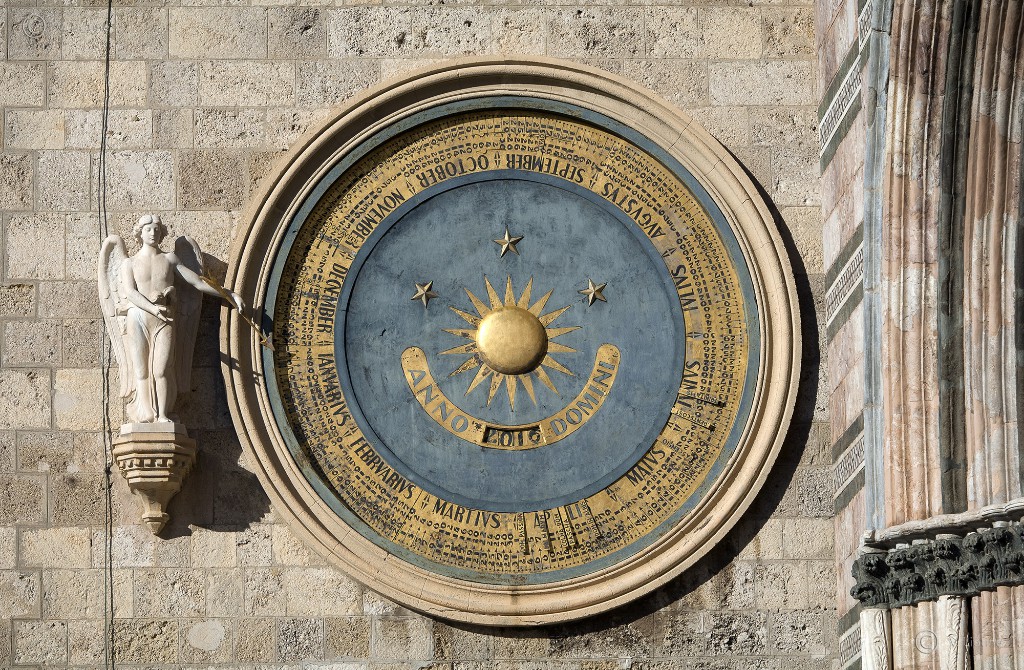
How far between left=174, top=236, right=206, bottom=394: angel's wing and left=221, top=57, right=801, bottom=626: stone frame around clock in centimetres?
14

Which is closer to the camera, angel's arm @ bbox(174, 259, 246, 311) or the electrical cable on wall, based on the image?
the electrical cable on wall

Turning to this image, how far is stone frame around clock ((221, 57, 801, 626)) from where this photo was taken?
1037 cm

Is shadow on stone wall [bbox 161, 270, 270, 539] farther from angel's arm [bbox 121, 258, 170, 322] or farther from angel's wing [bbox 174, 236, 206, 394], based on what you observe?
angel's arm [bbox 121, 258, 170, 322]

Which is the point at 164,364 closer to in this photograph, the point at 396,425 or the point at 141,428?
the point at 141,428

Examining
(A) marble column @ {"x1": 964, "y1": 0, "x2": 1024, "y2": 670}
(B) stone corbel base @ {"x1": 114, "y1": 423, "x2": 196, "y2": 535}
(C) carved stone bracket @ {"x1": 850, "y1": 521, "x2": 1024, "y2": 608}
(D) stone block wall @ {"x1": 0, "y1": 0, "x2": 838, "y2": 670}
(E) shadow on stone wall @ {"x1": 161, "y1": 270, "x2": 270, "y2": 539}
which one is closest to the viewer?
(C) carved stone bracket @ {"x1": 850, "y1": 521, "x2": 1024, "y2": 608}

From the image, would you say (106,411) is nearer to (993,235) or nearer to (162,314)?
(162,314)

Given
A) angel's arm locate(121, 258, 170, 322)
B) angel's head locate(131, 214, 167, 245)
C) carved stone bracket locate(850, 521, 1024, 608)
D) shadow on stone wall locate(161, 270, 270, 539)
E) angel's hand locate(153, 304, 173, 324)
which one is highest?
angel's head locate(131, 214, 167, 245)

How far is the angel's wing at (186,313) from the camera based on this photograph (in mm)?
10508

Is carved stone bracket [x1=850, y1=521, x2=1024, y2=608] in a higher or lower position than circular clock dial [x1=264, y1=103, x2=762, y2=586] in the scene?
lower

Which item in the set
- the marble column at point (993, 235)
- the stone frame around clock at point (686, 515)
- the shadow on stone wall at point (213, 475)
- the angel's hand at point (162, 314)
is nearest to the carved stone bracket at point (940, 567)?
the marble column at point (993, 235)

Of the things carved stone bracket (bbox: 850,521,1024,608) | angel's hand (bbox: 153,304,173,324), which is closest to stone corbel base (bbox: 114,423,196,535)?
angel's hand (bbox: 153,304,173,324)

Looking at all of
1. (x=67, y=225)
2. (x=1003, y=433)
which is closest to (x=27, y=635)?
(x=67, y=225)

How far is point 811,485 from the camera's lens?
1061 centimetres

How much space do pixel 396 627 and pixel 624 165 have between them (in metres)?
2.47
